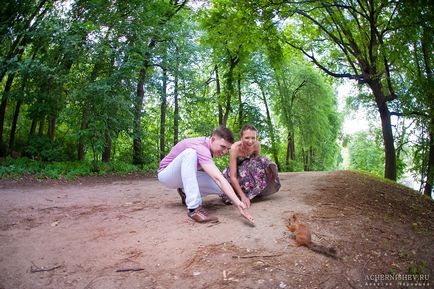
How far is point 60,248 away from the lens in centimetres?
296

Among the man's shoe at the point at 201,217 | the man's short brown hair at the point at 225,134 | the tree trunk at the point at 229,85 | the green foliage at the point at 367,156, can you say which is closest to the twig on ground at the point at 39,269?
the man's shoe at the point at 201,217

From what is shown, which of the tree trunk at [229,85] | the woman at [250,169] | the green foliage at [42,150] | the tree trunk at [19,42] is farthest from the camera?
the tree trunk at [229,85]

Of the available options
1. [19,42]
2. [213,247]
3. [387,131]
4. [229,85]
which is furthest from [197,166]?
[229,85]

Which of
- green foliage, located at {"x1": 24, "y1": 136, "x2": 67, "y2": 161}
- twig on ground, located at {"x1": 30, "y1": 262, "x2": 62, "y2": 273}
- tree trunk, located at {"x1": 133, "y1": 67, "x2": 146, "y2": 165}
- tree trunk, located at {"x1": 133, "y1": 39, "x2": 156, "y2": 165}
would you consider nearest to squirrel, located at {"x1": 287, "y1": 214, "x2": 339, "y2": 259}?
twig on ground, located at {"x1": 30, "y1": 262, "x2": 62, "y2": 273}

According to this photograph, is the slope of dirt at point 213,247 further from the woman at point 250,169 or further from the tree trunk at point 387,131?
the tree trunk at point 387,131

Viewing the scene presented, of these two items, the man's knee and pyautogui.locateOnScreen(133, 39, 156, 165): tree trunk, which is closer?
the man's knee

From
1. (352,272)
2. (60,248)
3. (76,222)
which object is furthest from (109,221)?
(352,272)

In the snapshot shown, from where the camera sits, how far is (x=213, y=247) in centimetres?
286

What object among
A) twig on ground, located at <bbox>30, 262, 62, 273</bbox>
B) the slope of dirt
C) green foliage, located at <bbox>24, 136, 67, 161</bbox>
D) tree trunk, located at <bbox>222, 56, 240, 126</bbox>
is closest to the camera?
the slope of dirt

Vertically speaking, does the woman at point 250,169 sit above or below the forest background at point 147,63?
below

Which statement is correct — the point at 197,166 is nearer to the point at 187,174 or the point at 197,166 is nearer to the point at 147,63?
the point at 187,174

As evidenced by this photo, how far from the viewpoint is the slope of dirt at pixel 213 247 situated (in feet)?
7.88

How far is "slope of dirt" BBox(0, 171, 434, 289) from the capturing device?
94.5 inches

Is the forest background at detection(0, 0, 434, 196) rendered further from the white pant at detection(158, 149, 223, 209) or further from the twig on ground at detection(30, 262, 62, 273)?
the twig on ground at detection(30, 262, 62, 273)
